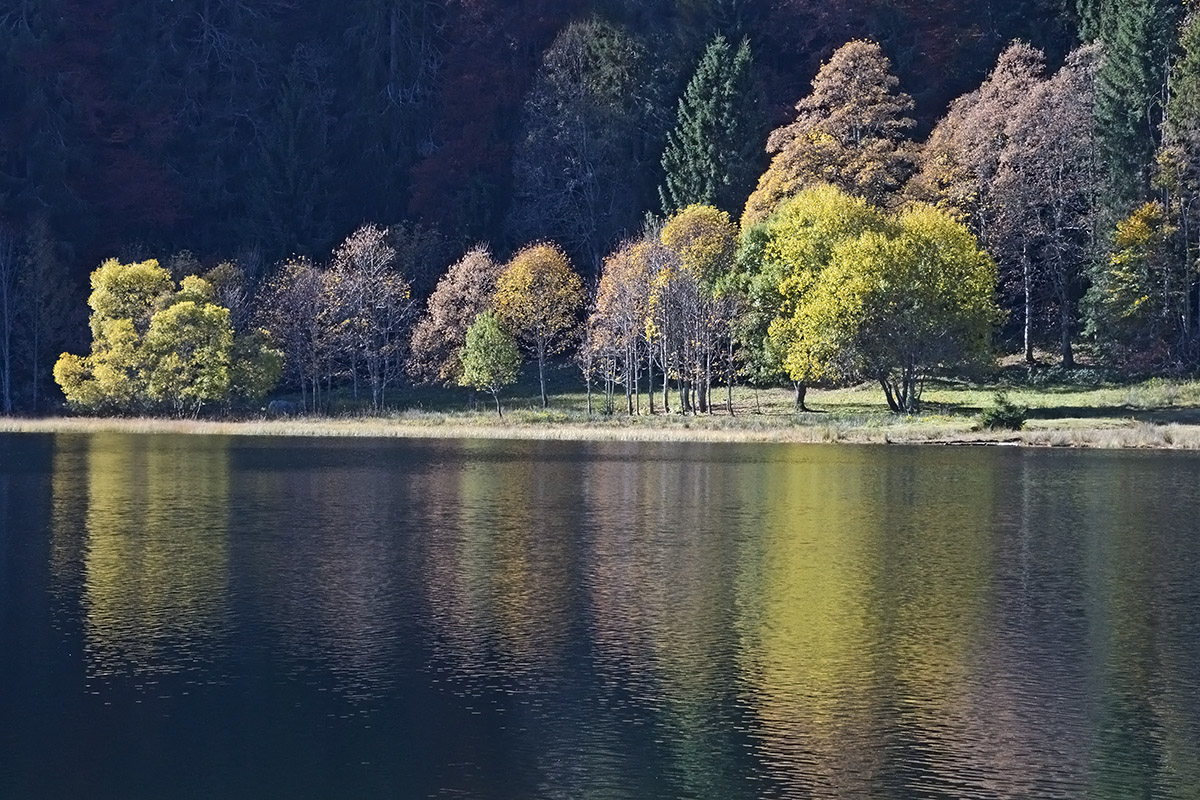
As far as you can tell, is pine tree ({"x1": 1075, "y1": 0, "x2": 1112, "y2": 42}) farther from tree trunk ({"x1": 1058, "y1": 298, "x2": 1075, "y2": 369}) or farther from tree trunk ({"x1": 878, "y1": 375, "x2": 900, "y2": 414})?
tree trunk ({"x1": 878, "y1": 375, "x2": 900, "y2": 414})

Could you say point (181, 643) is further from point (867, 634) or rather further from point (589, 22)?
point (589, 22)

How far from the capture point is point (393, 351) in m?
108

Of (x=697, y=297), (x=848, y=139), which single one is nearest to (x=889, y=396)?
(x=697, y=297)

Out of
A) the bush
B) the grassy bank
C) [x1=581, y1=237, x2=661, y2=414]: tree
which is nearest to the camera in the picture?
the grassy bank

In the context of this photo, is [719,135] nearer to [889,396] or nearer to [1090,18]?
[1090,18]

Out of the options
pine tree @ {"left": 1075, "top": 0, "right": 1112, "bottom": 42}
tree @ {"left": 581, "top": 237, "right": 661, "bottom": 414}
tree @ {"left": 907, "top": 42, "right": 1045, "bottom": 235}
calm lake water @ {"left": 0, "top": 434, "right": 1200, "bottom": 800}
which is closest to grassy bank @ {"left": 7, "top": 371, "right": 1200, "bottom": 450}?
tree @ {"left": 581, "top": 237, "right": 661, "bottom": 414}

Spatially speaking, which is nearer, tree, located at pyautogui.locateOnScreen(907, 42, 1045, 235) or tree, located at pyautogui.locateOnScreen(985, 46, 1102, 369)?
tree, located at pyautogui.locateOnScreen(985, 46, 1102, 369)

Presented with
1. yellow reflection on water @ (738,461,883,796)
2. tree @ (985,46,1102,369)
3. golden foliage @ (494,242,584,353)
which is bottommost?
yellow reflection on water @ (738,461,883,796)

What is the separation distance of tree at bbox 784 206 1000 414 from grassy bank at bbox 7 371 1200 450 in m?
2.81

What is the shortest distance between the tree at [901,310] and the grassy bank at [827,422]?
2807 mm

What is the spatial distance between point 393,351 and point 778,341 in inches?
1213

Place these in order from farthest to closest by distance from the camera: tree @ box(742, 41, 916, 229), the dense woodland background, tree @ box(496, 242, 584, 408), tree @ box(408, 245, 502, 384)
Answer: the dense woodland background
tree @ box(408, 245, 502, 384)
tree @ box(496, 242, 584, 408)
tree @ box(742, 41, 916, 229)

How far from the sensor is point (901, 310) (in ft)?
277

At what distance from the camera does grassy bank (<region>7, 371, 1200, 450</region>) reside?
75.1m
